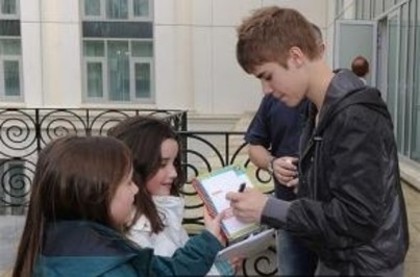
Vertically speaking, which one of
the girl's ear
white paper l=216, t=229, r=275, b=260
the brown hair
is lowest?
white paper l=216, t=229, r=275, b=260

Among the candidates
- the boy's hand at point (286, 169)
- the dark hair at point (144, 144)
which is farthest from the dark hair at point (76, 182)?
the boy's hand at point (286, 169)

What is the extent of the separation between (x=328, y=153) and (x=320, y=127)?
8 centimetres

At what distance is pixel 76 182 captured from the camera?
5.26 ft

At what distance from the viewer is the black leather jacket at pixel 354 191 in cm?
135

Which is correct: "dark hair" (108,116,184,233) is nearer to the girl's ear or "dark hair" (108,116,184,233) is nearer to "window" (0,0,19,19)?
the girl's ear

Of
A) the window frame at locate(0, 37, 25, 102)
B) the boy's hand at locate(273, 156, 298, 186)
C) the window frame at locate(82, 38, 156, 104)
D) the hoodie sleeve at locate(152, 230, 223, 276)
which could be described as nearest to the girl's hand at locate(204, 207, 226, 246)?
the hoodie sleeve at locate(152, 230, 223, 276)

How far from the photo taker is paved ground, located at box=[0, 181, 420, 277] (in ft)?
13.3

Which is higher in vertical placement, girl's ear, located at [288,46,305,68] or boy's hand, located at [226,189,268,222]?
girl's ear, located at [288,46,305,68]

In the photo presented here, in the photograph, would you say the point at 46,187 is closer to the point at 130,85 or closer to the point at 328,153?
the point at 328,153

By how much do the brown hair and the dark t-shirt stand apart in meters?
1.28

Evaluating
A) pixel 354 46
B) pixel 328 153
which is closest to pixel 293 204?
pixel 328 153

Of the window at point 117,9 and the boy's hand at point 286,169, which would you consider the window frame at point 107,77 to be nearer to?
the window at point 117,9

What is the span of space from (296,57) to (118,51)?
1203cm

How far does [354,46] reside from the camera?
32.2 ft
